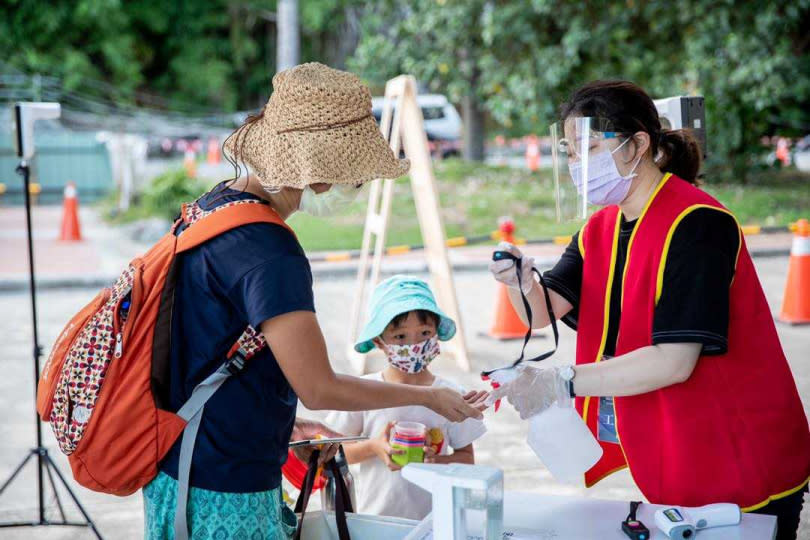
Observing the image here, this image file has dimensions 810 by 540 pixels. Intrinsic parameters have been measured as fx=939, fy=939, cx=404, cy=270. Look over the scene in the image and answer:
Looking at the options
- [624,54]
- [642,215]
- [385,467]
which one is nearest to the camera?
[642,215]

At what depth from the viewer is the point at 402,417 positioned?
3.35 meters

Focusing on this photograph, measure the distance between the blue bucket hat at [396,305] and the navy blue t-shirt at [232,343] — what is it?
3.46 feet

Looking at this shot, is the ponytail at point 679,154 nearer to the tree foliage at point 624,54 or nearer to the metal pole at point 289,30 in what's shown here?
the tree foliage at point 624,54

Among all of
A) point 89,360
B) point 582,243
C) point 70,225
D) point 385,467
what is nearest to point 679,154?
point 582,243

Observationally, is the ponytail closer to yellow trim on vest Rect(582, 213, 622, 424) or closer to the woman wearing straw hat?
yellow trim on vest Rect(582, 213, 622, 424)

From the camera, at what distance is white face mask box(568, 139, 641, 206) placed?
2553 millimetres

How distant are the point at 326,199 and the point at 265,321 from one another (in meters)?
0.41

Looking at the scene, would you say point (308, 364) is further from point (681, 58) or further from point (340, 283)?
point (681, 58)

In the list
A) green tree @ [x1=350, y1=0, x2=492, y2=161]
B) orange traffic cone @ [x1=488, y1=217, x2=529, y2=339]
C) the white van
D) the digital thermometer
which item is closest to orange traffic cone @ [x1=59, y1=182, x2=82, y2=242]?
green tree @ [x1=350, y1=0, x2=492, y2=161]

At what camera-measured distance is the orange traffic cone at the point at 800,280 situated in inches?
314

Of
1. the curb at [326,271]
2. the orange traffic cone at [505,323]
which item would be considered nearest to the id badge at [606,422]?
the orange traffic cone at [505,323]

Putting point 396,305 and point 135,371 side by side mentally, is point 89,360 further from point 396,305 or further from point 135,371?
point 396,305

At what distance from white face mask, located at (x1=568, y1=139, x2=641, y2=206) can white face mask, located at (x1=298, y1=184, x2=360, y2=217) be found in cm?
68

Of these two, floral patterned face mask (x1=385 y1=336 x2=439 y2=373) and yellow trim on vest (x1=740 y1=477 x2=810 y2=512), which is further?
floral patterned face mask (x1=385 y1=336 x2=439 y2=373)
